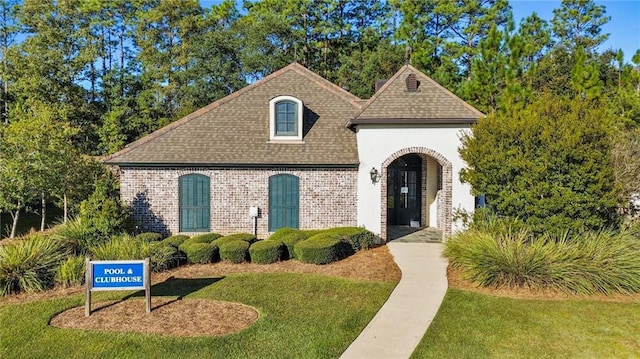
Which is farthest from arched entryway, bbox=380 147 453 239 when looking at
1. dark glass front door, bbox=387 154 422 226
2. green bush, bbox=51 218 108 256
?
green bush, bbox=51 218 108 256

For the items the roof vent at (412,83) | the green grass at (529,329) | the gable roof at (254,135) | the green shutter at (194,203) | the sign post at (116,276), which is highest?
the roof vent at (412,83)

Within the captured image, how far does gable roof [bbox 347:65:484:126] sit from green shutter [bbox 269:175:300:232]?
3.28 m

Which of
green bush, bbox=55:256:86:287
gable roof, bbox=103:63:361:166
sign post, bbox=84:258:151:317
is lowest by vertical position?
green bush, bbox=55:256:86:287

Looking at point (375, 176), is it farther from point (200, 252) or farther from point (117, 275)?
point (117, 275)

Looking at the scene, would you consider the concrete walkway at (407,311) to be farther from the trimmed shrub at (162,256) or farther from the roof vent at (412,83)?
the trimmed shrub at (162,256)

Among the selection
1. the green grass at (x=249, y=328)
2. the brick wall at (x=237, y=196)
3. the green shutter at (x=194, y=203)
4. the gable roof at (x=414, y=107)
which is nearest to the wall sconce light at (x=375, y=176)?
the brick wall at (x=237, y=196)

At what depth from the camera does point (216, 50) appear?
3328 cm

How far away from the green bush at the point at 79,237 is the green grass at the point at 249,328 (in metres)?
3.17

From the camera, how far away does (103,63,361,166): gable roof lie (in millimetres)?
14008

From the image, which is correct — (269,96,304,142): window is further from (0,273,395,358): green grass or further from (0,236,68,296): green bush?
(0,236,68,296): green bush

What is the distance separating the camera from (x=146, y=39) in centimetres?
3531

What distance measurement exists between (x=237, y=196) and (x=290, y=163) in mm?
2389

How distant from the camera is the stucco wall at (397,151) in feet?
44.7

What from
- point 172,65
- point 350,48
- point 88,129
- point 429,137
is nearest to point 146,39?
point 172,65
